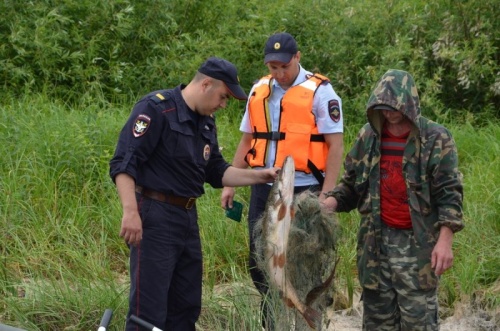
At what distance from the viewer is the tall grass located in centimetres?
548

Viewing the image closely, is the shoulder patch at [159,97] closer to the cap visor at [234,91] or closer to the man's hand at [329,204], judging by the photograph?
the cap visor at [234,91]

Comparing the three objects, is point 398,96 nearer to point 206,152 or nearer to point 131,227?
point 206,152

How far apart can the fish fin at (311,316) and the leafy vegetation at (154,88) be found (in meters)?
0.34

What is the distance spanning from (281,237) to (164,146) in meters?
0.72

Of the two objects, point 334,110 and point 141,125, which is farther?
point 334,110

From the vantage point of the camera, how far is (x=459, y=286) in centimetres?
622

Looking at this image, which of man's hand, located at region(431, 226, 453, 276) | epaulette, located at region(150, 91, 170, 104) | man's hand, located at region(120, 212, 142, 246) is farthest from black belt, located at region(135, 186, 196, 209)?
man's hand, located at region(431, 226, 453, 276)

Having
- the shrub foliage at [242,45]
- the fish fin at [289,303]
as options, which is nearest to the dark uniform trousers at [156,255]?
the fish fin at [289,303]

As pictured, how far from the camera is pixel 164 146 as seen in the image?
15.5 ft

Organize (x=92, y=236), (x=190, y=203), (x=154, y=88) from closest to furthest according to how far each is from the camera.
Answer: (x=190, y=203) → (x=92, y=236) → (x=154, y=88)

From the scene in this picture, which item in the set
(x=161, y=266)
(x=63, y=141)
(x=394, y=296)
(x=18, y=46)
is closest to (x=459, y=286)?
(x=394, y=296)

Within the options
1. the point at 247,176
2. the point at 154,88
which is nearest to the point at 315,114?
the point at 247,176

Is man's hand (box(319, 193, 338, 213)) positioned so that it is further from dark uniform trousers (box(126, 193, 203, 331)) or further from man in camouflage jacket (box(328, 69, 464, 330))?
dark uniform trousers (box(126, 193, 203, 331))

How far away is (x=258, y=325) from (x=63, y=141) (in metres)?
3.07
